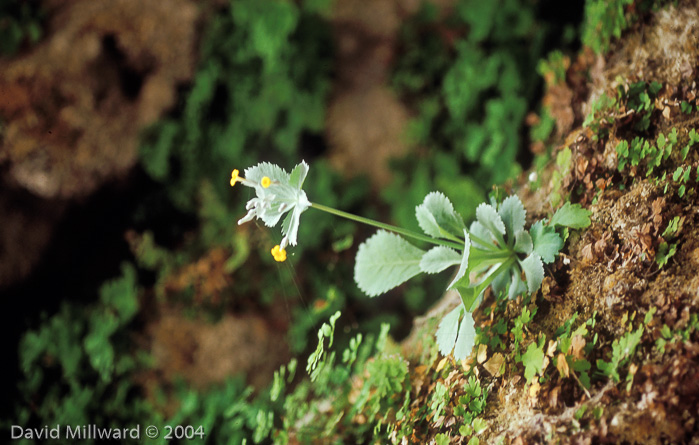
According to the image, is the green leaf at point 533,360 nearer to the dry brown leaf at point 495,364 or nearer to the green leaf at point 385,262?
the dry brown leaf at point 495,364

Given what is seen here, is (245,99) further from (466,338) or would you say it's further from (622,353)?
(622,353)

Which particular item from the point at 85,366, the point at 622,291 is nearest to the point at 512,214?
the point at 622,291

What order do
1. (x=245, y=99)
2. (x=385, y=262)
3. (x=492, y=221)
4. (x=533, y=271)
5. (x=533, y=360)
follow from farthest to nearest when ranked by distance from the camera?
(x=245, y=99)
(x=385, y=262)
(x=492, y=221)
(x=533, y=271)
(x=533, y=360)

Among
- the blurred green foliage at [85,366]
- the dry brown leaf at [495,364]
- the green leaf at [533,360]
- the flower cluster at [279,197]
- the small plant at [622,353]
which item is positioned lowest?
the small plant at [622,353]

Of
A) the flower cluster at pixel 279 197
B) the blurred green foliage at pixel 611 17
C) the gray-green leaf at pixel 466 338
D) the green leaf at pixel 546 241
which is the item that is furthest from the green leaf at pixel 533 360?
the blurred green foliage at pixel 611 17

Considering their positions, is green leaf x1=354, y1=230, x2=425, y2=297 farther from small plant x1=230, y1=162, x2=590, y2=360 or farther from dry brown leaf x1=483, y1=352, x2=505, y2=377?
dry brown leaf x1=483, y1=352, x2=505, y2=377

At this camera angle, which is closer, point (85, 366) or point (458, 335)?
point (458, 335)

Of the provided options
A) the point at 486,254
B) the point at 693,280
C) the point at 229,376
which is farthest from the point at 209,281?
the point at 693,280
